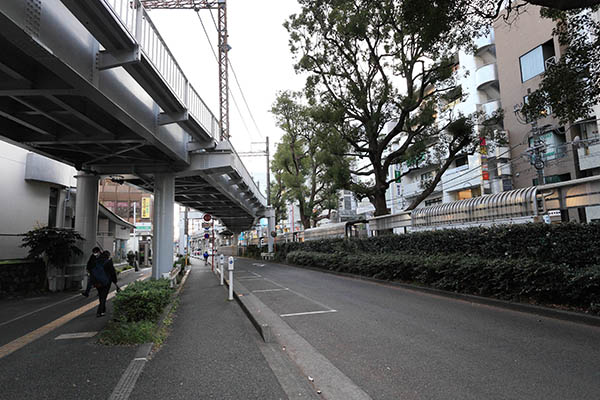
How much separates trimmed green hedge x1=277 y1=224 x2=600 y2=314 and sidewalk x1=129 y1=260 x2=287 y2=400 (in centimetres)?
566

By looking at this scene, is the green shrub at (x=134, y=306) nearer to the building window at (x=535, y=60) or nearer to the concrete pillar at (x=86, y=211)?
the concrete pillar at (x=86, y=211)

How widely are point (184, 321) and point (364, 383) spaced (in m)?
4.82

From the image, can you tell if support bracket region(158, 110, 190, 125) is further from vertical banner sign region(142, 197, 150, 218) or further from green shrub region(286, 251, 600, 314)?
vertical banner sign region(142, 197, 150, 218)

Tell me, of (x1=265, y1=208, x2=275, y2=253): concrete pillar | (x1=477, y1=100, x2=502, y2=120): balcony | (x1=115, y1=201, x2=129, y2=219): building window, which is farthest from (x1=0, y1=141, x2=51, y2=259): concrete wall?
(x1=115, y1=201, x2=129, y2=219): building window

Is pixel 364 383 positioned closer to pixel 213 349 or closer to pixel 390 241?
pixel 213 349

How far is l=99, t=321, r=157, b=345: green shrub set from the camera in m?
5.52

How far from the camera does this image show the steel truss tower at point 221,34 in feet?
51.3

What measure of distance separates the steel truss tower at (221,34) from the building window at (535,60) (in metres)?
17.0

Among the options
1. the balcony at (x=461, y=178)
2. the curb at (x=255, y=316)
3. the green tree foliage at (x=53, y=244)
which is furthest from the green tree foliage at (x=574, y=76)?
the green tree foliage at (x=53, y=244)

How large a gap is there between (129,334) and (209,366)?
5.81ft

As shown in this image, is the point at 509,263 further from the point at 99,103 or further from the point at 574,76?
the point at 99,103

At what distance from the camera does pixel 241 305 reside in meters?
9.06

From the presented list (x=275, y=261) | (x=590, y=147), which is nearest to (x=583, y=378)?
(x=590, y=147)

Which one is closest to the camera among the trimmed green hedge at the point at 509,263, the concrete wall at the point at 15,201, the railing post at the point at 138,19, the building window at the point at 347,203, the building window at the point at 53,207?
the trimmed green hedge at the point at 509,263
